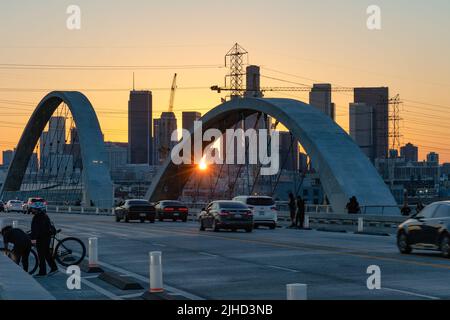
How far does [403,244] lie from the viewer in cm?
2700

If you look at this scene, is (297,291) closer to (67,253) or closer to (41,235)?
(41,235)

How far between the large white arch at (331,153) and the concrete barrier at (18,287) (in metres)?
39.8

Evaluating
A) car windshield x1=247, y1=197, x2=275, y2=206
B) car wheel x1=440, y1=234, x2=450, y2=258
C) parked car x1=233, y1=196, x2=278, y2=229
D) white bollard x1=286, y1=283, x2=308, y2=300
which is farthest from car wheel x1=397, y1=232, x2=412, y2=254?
car windshield x1=247, y1=197, x2=275, y2=206

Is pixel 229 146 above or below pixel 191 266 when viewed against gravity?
above

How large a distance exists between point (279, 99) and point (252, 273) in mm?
46719

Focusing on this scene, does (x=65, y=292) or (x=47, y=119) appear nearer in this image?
(x=65, y=292)

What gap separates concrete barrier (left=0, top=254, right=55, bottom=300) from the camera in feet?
44.5

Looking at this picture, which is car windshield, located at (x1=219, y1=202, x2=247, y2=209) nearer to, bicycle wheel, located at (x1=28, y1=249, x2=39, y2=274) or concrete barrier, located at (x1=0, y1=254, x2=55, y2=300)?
bicycle wheel, located at (x1=28, y1=249, x2=39, y2=274)

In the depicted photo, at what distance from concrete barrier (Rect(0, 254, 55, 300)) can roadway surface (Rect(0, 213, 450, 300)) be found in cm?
73

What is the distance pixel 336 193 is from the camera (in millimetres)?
57594

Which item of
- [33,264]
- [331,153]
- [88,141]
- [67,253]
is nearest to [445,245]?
[67,253]
